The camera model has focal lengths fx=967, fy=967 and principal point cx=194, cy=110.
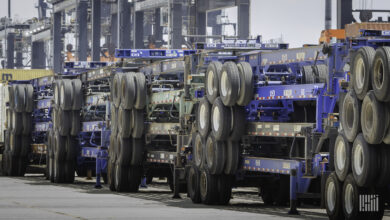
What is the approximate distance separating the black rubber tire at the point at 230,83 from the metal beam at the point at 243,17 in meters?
48.3

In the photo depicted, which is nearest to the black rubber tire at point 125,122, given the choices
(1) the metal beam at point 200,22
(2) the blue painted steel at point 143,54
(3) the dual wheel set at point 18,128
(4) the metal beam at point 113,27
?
(2) the blue painted steel at point 143,54

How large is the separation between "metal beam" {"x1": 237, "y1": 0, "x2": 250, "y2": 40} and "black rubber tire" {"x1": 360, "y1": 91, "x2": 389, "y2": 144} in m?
53.2

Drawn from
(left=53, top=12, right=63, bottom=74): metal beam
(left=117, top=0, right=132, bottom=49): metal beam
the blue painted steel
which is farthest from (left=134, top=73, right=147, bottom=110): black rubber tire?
(left=53, top=12, right=63, bottom=74): metal beam

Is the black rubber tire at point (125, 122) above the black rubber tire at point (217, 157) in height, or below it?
above

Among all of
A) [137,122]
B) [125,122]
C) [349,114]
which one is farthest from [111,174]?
[349,114]

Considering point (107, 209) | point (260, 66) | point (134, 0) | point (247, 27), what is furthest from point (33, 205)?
point (134, 0)

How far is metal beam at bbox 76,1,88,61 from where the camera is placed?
7706cm

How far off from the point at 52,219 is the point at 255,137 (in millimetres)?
6082

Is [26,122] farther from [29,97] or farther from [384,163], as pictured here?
[384,163]

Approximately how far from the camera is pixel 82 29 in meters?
78.3

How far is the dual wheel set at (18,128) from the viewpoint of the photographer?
1393 inches

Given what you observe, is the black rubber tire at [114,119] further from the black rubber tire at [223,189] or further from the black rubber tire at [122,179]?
the black rubber tire at [223,189]

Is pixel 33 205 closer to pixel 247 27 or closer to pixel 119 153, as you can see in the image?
pixel 119 153

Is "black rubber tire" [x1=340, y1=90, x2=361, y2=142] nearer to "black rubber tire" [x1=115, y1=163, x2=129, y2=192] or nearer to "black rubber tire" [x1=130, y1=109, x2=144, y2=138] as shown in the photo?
"black rubber tire" [x1=130, y1=109, x2=144, y2=138]
